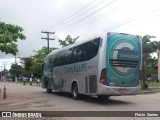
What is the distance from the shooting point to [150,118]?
1265 cm

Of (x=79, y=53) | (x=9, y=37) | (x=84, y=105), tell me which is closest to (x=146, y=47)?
(x=79, y=53)

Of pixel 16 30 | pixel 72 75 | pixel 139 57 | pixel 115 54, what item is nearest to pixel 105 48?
pixel 115 54

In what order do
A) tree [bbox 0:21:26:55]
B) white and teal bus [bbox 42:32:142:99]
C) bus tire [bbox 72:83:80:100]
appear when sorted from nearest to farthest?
white and teal bus [bbox 42:32:142:99] < bus tire [bbox 72:83:80:100] < tree [bbox 0:21:26:55]

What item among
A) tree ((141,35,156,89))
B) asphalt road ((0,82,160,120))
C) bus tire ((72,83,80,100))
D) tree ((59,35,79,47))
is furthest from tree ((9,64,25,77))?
asphalt road ((0,82,160,120))

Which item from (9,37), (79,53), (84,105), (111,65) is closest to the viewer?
(84,105)

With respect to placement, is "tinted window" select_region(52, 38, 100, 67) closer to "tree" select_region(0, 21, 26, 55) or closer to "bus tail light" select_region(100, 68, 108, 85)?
"bus tail light" select_region(100, 68, 108, 85)

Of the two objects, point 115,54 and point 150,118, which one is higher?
point 115,54

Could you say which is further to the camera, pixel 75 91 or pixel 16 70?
pixel 16 70

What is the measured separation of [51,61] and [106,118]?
15754 millimetres

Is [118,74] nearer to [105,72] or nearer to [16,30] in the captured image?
[105,72]

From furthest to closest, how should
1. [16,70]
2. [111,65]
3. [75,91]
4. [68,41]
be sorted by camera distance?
[16,70]
[68,41]
[75,91]
[111,65]

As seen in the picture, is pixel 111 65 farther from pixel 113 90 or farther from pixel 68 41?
pixel 68 41

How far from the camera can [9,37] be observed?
914 inches

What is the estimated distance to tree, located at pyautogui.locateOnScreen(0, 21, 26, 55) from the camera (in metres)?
23.1
